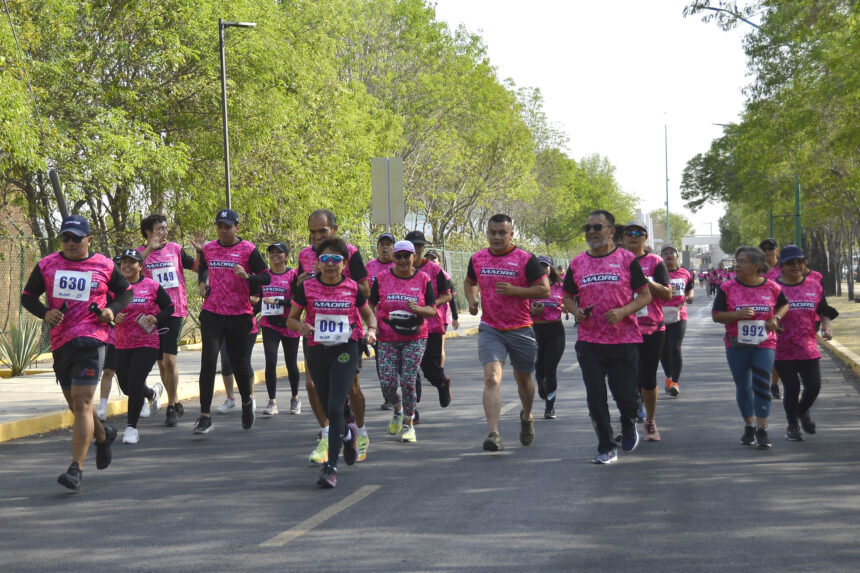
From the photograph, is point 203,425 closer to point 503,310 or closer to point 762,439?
point 503,310

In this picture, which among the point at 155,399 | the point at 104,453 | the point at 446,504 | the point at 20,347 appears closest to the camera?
the point at 446,504

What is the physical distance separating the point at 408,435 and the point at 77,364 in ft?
10.9

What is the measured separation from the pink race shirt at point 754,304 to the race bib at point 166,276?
5443mm

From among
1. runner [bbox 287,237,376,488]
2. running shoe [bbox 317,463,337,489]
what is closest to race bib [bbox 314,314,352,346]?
→ runner [bbox 287,237,376,488]

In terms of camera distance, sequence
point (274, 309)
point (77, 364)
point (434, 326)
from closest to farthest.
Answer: point (77, 364) → point (434, 326) → point (274, 309)

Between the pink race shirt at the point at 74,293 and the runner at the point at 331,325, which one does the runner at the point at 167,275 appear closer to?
the pink race shirt at the point at 74,293

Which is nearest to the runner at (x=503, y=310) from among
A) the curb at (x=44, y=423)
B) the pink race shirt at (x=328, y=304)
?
the pink race shirt at (x=328, y=304)

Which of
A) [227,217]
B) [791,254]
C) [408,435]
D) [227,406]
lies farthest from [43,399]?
[791,254]

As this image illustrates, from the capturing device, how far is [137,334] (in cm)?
1032

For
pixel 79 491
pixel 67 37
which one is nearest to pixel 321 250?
pixel 79 491

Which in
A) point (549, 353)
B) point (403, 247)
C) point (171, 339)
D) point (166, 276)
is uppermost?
point (403, 247)

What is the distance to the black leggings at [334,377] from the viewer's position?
7.97m

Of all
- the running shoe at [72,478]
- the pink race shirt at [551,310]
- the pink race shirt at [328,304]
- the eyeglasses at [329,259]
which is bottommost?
the running shoe at [72,478]

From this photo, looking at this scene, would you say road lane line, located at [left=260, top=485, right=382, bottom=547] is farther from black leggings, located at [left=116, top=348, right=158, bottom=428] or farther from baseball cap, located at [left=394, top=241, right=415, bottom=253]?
black leggings, located at [left=116, top=348, right=158, bottom=428]
